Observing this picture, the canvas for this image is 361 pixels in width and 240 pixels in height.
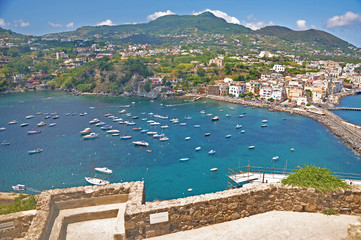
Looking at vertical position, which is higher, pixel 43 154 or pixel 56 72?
pixel 56 72

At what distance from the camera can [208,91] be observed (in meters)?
74.2

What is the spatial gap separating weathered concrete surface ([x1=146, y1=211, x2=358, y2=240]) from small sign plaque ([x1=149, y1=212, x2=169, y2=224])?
39 centimetres

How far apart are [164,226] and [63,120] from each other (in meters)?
47.6

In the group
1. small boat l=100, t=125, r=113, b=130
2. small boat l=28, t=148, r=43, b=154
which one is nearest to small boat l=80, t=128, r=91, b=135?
small boat l=100, t=125, r=113, b=130

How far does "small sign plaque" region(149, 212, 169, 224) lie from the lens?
5.07m

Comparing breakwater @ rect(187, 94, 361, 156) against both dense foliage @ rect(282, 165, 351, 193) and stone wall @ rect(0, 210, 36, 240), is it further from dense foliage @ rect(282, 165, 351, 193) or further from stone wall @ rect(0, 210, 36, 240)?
stone wall @ rect(0, 210, 36, 240)

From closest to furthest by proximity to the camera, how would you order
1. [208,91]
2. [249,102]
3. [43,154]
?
[43,154] < [249,102] < [208,91]

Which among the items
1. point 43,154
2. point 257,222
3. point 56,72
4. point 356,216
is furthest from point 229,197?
point 56,72

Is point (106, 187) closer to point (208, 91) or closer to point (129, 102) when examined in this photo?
point (129, 102)

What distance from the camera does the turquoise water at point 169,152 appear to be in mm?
25078

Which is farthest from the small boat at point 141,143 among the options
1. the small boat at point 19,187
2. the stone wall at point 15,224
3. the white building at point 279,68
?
the white building at point 279,68

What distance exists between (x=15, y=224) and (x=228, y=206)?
17.4 ft

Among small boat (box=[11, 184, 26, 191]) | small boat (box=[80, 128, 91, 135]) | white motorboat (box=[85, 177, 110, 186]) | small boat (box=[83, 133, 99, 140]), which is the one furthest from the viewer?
small boat (box=[80, 128, 91, 135])

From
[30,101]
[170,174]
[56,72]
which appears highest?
[56,72]
